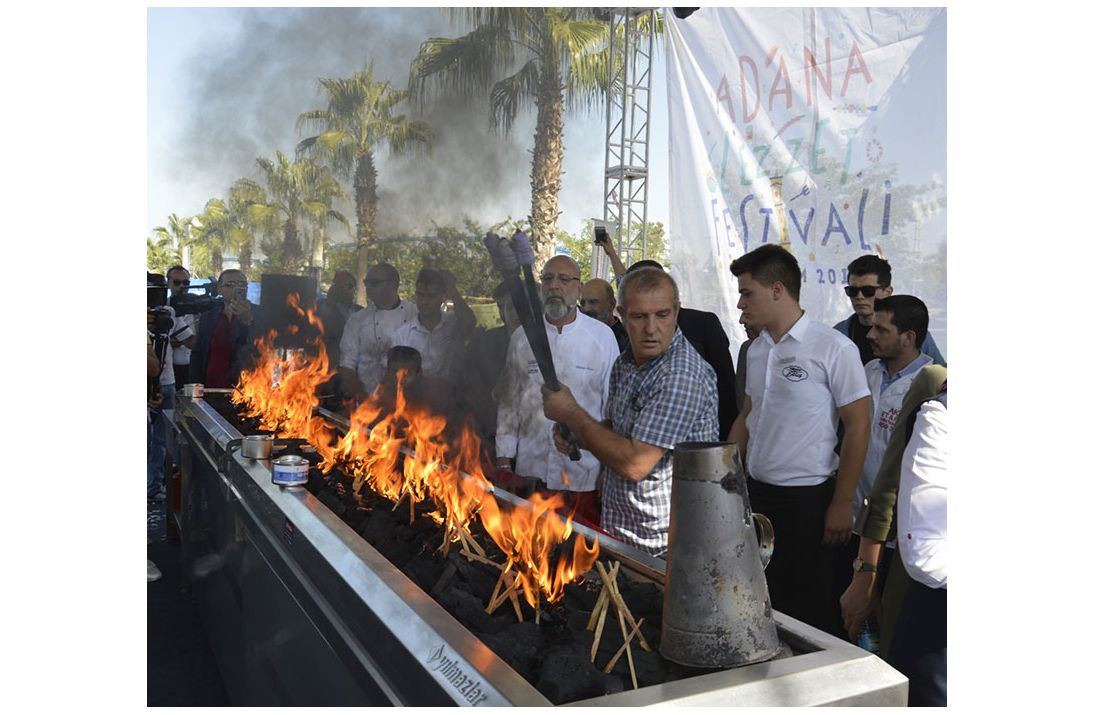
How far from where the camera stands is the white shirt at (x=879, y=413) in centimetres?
294

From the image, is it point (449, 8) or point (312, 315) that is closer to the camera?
point (449, 8)

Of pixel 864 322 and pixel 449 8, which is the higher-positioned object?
pixel 449 8

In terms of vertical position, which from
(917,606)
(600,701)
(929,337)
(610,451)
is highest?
(929,337)

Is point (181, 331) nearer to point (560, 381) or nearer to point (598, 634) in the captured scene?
point (560, 381)

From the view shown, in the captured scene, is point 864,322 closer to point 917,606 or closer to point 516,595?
point 917,606

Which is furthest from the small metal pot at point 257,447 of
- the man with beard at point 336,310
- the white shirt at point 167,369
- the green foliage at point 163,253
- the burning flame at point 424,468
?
the green foliage at point 163,253

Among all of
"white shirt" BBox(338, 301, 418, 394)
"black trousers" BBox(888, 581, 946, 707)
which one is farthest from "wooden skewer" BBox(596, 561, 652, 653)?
"white shirt" BBox(338, 301, 418, 394)

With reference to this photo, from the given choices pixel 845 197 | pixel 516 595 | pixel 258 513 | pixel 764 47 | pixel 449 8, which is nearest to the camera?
pixel 516 595

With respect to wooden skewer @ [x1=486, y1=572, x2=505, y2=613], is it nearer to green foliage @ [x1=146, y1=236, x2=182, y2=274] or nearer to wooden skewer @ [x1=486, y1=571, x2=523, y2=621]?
wooden skewer @ [x1=486, y1=571, x2=523, y2=621]

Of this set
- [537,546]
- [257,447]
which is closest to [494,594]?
[537,546]

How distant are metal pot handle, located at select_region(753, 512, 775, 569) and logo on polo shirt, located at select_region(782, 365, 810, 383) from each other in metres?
1.48

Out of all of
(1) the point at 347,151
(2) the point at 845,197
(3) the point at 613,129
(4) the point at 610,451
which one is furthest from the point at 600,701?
(3) the point at 613,129

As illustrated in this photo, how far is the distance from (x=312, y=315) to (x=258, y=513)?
4.58 m

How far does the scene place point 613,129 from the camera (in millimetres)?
6863
